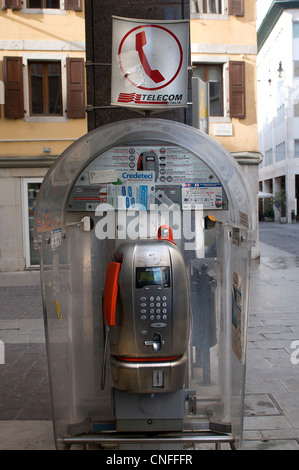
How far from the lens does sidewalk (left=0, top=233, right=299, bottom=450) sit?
3621mm

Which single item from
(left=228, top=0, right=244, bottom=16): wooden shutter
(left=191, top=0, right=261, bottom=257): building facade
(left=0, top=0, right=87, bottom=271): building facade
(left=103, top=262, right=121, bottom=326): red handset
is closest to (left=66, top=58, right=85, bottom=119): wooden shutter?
(left=0, top=0, right=87, bottom=271): building facade

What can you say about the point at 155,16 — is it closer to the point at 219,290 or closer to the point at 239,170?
the point at 239,170

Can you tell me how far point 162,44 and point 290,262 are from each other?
10.6 meters

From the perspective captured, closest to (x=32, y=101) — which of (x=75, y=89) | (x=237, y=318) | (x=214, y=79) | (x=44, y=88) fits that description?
(x=44, y=88)

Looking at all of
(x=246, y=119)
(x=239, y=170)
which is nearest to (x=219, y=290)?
(x=239, y=170)

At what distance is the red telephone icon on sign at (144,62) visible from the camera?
3.55 metres

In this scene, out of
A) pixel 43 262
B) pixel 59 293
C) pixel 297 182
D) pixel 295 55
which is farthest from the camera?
pixel 297 182

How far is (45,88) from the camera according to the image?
43.3 feet

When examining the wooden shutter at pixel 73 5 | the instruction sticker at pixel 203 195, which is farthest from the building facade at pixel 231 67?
the instruction sticker at pixel 203 195

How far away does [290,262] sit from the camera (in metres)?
13.4

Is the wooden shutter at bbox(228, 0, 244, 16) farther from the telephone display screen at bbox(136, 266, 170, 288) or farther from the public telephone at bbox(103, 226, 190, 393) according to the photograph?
the telephone display screen at bbox(136, 266, 170, 288)

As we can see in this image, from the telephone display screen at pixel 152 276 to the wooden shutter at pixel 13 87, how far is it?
36.2 feet

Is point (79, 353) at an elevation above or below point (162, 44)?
below

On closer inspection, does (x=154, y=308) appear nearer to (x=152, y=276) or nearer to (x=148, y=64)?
(x=152, y=276)
